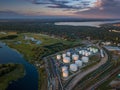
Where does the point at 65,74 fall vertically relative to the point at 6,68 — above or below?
below

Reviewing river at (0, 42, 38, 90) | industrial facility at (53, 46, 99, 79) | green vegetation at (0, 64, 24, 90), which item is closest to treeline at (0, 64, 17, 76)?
green vegetation at (0, 64, 24, 90)

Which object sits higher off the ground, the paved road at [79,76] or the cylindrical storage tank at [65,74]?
the cylindrical storage tank at [65,74]

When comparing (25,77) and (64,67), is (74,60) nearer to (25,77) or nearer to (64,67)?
(64,67)

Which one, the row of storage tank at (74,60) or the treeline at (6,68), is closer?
the treeline at (6,68)

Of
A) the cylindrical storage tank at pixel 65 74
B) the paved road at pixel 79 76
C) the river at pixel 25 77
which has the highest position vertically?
the cylindrical storage tank at pixel 65 74

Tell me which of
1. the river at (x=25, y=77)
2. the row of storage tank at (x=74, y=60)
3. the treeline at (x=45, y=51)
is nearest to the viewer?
the river at (x=25, y=77)

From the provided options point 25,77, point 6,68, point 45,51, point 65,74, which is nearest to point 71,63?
point 65,74

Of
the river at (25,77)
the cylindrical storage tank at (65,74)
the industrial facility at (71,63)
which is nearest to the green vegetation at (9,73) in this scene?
the river at (25,77)

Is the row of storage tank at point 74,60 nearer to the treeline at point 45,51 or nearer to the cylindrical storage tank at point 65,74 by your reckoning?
the cylindrical storage tank at point 65,74

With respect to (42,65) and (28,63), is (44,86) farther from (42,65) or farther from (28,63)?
(28,63)

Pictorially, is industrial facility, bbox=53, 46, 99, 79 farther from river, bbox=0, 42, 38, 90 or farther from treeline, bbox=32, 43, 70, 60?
river, bbox=0, 42, 38, 90
